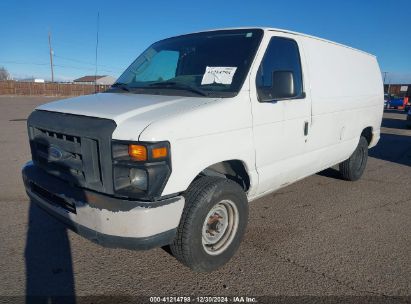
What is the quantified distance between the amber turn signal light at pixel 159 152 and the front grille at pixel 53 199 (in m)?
0.80

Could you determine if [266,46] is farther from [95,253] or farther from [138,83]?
[95,253]

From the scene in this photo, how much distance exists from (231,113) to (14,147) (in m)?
7.57

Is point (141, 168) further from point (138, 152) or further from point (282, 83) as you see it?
point (282, 83)

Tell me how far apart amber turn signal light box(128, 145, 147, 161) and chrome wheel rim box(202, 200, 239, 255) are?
0.91m

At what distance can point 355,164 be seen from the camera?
229 inches

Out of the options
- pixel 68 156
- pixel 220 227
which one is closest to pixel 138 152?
pixel 68 156

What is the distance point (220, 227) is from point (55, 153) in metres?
1.62

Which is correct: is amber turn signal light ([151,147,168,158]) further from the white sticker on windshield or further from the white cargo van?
the white sticker on windshield

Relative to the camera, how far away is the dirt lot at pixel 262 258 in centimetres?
283

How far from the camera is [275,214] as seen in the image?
442cm

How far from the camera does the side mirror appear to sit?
3197 millimetres

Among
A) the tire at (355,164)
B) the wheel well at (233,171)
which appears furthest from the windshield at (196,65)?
the tire at (355,164)

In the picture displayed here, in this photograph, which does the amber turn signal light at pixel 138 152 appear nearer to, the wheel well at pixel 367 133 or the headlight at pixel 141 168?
the headlight at pixel 141 168

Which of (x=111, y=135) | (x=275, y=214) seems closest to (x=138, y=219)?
(x=111, y=135)
